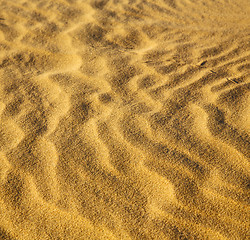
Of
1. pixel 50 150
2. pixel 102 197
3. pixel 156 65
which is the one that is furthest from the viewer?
pixel 156 65

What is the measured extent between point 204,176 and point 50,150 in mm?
855

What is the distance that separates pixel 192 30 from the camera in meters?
2.88

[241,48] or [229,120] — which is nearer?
[229,120]

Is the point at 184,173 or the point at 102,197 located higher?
the point at 184,173

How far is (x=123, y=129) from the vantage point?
1.78m

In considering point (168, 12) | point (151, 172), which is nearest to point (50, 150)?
point (151, 172)

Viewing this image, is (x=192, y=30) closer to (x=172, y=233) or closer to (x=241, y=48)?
(x=241, y=48)

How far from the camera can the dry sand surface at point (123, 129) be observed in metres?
1.36

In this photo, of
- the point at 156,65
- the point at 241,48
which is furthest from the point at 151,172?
the point at 241,48

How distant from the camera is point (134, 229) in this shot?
1.32 meters

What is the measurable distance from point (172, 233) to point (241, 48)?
1894 mm

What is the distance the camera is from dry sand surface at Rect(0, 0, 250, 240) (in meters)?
1.36

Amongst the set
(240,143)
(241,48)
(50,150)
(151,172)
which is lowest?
(50,150)

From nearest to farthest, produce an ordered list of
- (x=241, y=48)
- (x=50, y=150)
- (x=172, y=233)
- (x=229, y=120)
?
(x=172, y=233), (x=50, y=150), (x=229, y=120), (x=241, y=48)
